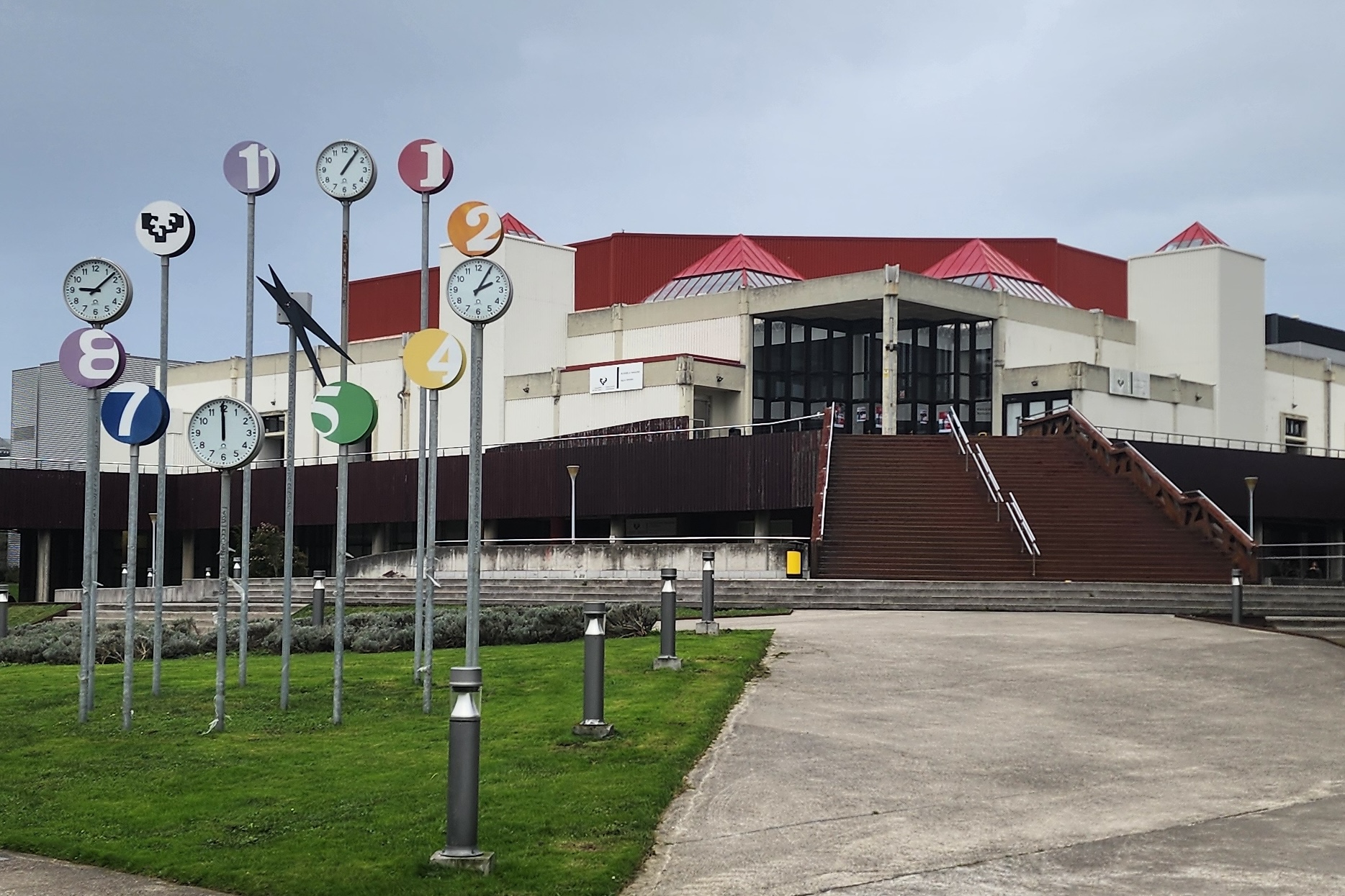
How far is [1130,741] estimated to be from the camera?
36.2 ft

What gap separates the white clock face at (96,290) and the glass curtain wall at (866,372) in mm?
42054

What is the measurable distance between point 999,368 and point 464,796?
48.5 metres

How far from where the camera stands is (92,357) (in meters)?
12.5

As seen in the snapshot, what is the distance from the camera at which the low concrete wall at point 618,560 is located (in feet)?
105

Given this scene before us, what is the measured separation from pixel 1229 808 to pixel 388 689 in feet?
26.4

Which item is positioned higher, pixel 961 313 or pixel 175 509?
pixel 961 313

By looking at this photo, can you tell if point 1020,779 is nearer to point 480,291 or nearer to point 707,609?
point 480,291

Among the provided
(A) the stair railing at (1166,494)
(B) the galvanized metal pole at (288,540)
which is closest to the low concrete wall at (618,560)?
(A) the stair railing at (1166,494)

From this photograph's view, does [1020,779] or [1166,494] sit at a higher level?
[1166,494]

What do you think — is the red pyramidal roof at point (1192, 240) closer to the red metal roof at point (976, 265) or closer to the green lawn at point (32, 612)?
the red metal roof at point (976, 265)

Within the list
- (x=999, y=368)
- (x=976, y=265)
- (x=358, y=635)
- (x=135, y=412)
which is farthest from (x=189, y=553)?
(x=135, y=412)

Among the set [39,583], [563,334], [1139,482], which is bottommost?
[39,583]

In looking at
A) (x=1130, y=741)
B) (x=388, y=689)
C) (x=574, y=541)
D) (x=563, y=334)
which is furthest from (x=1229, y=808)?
(x=563, y=334)

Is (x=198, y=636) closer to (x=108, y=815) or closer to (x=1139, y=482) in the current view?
(x=108, y=815)
